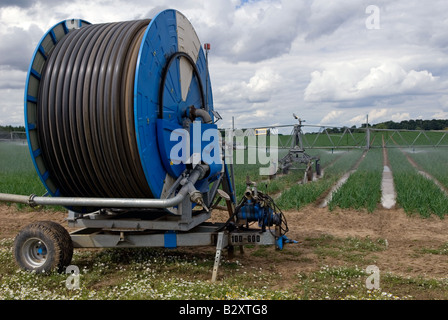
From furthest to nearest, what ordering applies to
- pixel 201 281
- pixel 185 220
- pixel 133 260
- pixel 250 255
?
pixel 250 255
pixel 133 260
pixel 185 220
pixel 201 281

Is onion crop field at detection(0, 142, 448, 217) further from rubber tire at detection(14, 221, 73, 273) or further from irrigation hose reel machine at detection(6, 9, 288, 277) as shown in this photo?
rubber tire at detection(14, 221, 73, 273)

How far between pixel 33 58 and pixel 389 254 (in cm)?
598

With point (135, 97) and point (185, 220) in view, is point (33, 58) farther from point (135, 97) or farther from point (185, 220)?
point (185, 220)

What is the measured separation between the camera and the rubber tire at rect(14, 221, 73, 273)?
559 centimetres

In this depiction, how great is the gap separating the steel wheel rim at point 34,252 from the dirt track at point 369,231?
2781 millimetres

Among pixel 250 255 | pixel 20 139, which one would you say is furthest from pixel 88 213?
pixel 20 139

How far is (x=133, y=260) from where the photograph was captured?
6285 millimetres

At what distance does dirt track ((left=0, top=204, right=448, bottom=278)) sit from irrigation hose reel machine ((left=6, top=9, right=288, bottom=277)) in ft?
3.79

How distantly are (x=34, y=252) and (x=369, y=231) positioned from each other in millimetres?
6105

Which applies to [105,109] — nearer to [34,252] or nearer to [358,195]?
[34,252]

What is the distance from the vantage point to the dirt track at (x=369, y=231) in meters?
6.29

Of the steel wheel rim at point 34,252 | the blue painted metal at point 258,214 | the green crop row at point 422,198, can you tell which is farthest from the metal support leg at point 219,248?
the green crop row at point 422,198

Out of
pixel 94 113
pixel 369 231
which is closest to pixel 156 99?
pixel 94 113

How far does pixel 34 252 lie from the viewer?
5859 millimetres
